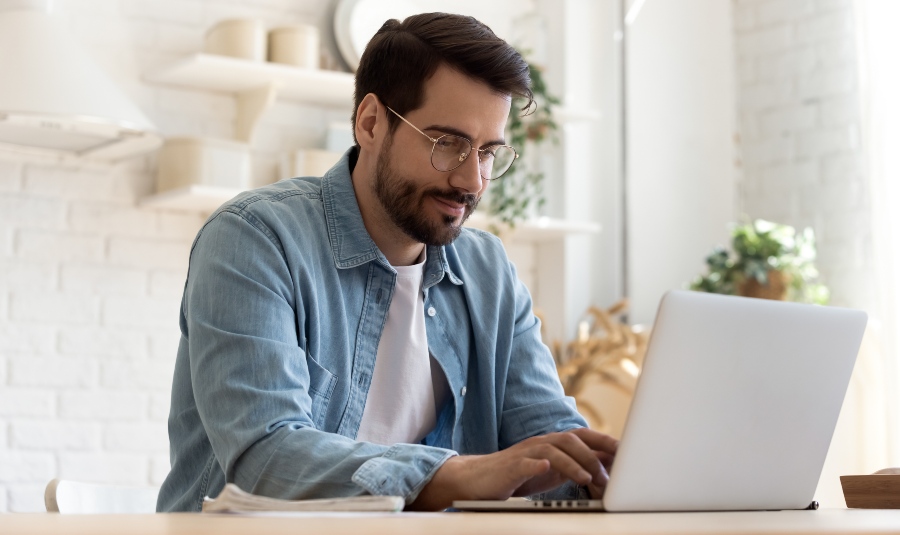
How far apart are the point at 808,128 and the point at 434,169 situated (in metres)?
2.46

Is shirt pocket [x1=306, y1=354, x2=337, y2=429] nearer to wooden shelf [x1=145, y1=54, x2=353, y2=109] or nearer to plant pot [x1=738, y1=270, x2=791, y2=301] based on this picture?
wooden shelf [x1=145, y1=54, x2=353, y2=109]

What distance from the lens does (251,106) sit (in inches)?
124

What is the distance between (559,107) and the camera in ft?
12.0

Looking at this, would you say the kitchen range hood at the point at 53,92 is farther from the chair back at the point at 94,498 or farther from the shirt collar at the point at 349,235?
the chair back at the point at 94,498

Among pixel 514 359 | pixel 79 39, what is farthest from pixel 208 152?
pixel 514 359

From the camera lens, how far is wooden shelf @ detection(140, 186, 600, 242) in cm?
288

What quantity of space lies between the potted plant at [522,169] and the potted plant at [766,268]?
605mm

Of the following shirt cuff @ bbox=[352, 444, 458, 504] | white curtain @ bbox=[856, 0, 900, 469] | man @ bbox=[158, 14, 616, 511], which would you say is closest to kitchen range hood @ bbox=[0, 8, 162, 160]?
man @ bbox=[158, 14, 616, 511]

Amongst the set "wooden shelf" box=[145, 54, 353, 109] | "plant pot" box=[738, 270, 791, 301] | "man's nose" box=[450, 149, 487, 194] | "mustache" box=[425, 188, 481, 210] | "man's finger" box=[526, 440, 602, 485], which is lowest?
"man's finger" box=[526, 440, 602, 485]

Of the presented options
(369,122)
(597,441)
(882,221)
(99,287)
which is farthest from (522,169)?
(597,441)

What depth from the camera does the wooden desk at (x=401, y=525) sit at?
685mm

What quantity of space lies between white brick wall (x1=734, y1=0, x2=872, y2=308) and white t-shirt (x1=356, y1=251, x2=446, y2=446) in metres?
2.30

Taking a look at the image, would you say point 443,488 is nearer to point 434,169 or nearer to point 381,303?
point 381,303

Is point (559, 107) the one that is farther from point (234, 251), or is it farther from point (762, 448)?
point (762, 448)
